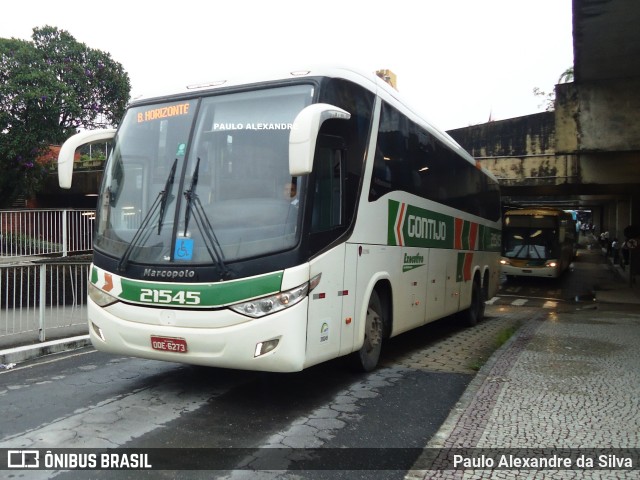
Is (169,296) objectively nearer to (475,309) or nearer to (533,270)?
(475,309)

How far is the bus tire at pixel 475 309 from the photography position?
11492 millimetres

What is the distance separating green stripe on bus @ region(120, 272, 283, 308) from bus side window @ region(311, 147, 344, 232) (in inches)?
27.3

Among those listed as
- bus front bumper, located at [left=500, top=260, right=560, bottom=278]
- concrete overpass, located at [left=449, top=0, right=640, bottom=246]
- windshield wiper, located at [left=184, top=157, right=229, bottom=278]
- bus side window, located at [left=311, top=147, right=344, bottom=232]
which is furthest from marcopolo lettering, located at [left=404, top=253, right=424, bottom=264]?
bus front bumper, located at [left=500, top=260, right=560, bottom=278]

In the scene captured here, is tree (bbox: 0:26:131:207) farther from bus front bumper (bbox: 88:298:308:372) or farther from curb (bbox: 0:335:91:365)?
bus front bumper (bbox: 88:298:308:372)

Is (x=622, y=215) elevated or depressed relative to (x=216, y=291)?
elevated

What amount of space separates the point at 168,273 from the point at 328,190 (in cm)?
172

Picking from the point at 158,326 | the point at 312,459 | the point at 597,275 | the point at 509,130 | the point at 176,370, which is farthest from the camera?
the point at 597,275

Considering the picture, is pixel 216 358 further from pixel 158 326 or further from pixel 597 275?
pixel 597 275

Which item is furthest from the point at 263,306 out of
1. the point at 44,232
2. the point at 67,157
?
the point at 44,232

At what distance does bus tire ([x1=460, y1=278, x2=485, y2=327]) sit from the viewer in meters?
11.5

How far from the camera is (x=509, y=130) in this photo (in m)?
23.5

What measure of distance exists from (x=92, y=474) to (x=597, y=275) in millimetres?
31408

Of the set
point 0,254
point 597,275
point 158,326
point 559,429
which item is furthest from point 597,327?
point 597,275

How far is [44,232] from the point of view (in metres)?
13.1
